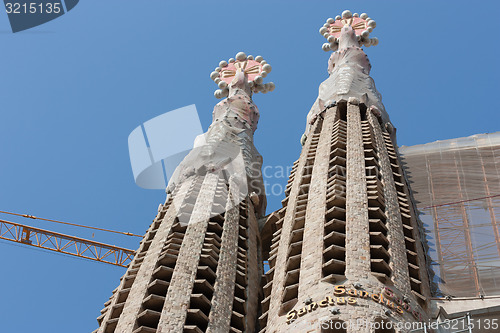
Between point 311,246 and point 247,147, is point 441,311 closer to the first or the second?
point 311,246

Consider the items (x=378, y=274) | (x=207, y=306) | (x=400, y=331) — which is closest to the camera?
(x=400, y=331)

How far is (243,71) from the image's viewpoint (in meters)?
64.8

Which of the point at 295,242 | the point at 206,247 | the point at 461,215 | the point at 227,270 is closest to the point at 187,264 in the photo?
the point at 227,270

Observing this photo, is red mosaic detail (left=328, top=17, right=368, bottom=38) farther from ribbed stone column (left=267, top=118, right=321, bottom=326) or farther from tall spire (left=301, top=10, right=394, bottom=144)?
ribbed stone column (left=267, top=118, right=321, bottom=326)

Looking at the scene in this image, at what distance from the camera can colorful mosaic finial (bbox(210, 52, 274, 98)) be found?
64.0 metres

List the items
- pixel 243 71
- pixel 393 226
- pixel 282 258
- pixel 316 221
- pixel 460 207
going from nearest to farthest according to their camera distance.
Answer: pixel 393 226
pixel 282 258
pixel 316 221
pixel 460 207
pixel 243 71

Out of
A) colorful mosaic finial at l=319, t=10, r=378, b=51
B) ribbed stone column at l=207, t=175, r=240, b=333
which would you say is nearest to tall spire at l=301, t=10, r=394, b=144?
colorful mosaic finial at l=319, t=10, r=378, b=51

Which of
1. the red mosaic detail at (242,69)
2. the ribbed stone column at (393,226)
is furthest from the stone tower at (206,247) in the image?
the ribbed stone column at (393,226)

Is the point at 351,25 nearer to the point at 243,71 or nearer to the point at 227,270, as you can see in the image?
the point at 243,71

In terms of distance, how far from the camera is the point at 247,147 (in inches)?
2200

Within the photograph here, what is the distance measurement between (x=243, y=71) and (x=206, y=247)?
74.1ft

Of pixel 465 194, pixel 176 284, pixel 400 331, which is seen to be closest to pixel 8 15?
pixel 176 284

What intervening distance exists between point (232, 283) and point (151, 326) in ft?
16.7

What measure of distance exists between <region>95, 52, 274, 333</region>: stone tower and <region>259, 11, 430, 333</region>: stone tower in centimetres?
149
